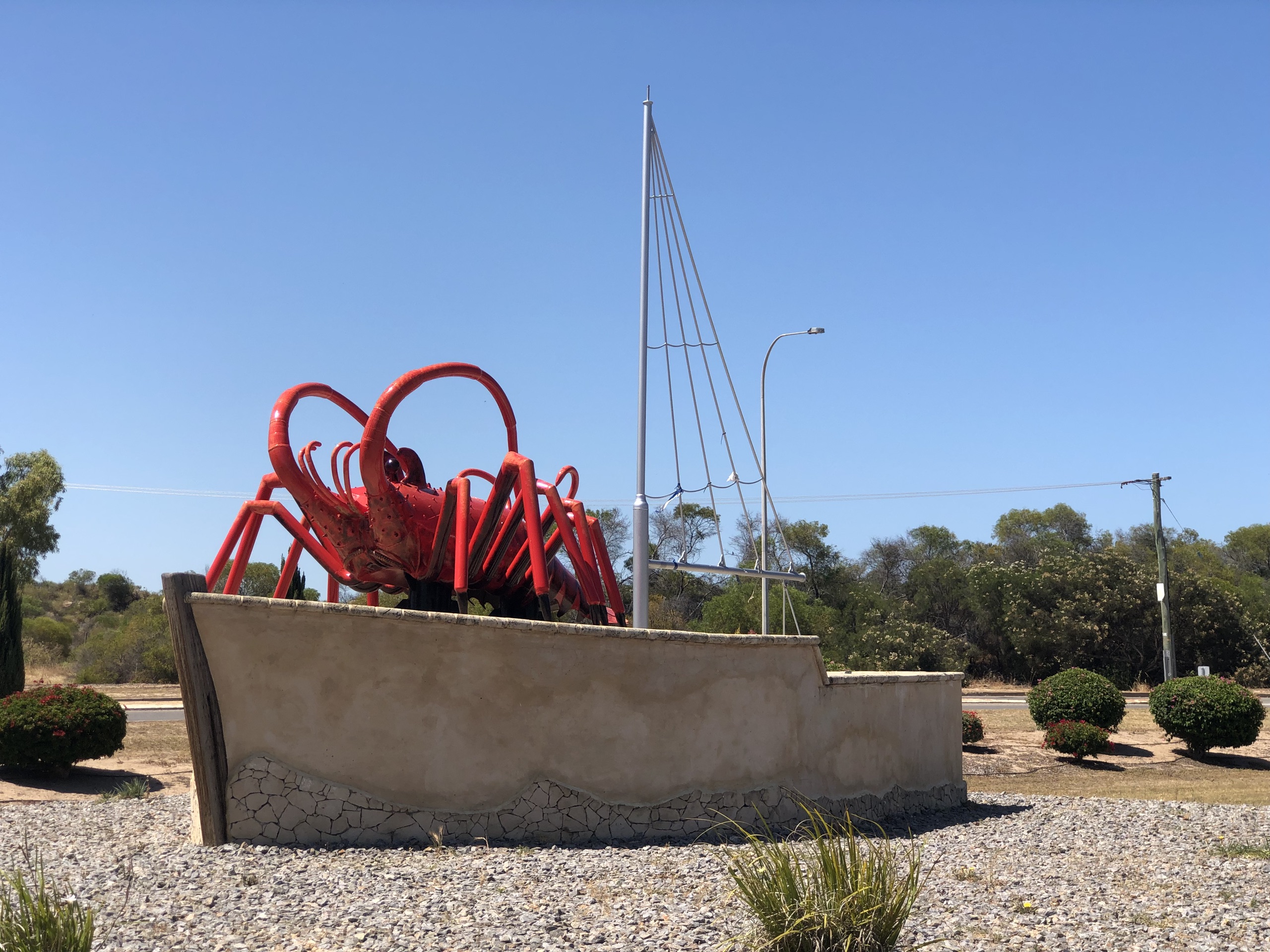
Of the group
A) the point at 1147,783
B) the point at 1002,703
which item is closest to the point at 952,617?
the point at 1002,703

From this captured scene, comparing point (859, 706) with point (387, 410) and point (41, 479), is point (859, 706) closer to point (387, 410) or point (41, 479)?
point (387, 410)

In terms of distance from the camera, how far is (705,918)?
21.6 ft

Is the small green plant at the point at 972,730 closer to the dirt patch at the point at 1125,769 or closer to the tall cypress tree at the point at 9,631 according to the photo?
the dirt patch at the point at 1125,769

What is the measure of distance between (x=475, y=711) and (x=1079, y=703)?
18.8 metres

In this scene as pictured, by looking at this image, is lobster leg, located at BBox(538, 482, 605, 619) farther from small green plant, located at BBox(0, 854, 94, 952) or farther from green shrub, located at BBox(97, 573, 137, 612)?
green shrub, located at BBox(97, 573, 137, 612)

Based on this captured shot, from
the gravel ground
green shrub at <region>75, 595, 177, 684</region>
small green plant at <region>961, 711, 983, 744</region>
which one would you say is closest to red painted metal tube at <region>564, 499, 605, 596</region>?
the gravel ground

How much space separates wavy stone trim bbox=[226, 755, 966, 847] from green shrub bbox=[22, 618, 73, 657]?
41.6 metres

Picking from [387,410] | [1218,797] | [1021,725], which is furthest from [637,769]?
[1021,725]

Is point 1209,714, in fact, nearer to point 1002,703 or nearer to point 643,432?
point 1002,703

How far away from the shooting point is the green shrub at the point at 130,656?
3906 centimetres

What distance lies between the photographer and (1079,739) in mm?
22000

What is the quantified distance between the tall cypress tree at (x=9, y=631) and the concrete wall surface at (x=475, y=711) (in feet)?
46.8

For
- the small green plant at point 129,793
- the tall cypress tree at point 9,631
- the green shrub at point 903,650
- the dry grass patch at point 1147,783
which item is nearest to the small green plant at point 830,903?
the small green plant at point 129,793

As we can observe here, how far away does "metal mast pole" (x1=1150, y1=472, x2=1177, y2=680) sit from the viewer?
108 feet
